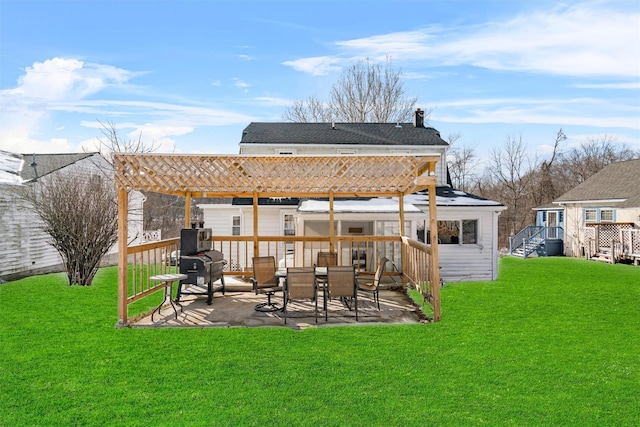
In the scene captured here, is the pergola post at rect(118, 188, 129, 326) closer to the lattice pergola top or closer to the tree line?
the lattice pergola top

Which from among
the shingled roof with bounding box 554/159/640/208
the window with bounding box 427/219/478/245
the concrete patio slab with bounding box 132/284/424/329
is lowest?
the concrete patio slab with bounding box 132/284/424/329

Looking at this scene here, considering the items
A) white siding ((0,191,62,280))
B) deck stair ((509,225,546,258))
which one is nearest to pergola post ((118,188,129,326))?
white siding ((0,191,62,280))

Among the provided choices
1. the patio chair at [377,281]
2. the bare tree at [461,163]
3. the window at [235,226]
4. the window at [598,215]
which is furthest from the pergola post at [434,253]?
the bare tree at [461,163]

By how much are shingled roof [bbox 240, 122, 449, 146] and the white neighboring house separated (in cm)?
598

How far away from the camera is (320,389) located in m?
4.33

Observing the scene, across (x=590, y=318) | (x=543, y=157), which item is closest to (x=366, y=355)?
(x=590, y=318)

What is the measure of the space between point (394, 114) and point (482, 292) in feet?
61.6

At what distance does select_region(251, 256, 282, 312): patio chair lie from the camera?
25.5 ft

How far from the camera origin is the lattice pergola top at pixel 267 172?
6992 millimetres

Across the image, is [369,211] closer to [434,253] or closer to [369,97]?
[434,253]

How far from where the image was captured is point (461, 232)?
14312mm

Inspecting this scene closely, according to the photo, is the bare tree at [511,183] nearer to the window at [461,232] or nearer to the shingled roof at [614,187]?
the shingled roof at [614,187]

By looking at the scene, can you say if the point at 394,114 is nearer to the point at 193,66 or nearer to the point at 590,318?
the point at 193,66

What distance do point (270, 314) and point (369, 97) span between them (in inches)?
891
